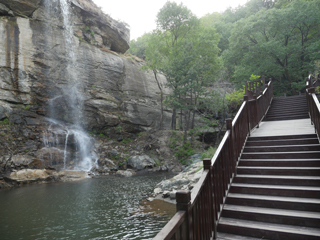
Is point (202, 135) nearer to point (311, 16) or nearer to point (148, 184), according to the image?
point (148, 184)

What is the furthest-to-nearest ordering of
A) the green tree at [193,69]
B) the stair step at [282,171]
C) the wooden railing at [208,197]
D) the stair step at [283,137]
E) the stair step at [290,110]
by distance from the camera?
the green tree at [193,69] < the stair step at [290,110] < the stair step at [283,137] < the stair step at [282,171] < the wooden railing at [208,197]

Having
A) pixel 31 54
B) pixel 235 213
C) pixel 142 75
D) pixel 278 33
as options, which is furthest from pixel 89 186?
pixel 278 33

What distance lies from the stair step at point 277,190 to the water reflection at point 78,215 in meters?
2.61

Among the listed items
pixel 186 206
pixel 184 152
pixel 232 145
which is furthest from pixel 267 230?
pixel 184 152

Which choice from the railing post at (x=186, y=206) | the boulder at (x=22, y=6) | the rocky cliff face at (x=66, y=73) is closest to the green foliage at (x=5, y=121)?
the rocky cliff face at (x=66, y=73)

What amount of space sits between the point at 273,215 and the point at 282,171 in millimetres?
1332

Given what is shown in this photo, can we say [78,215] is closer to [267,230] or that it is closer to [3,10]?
[267,230]

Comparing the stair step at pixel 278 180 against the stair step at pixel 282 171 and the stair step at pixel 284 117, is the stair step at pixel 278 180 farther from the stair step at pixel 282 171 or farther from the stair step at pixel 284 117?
the stair step at pixel 284 117

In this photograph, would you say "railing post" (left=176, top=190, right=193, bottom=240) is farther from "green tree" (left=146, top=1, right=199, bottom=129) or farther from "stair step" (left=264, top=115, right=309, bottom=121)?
"green tree" (left=146, top=1, right=199, bottom=129)

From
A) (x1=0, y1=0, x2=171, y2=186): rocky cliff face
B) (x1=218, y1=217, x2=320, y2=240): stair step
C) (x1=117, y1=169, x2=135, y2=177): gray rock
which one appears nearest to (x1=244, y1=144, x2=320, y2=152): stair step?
(x1=218, y1=217, x2=320, y2=240): stair step

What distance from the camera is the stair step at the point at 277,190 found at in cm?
354

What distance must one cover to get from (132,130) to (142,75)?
6984 mm

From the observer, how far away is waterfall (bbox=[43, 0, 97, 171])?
14953 millimetres

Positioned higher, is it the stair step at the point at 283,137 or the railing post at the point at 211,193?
the stair step at the point at 283,137
